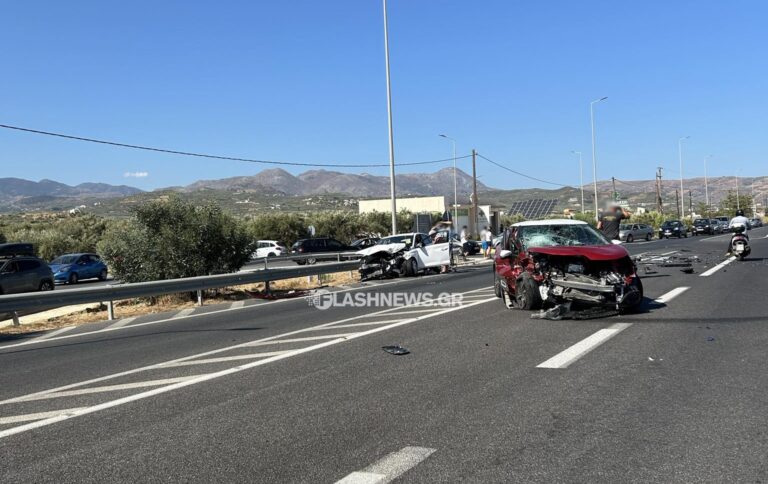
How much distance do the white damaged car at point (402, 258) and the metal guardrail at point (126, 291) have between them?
8.04ft

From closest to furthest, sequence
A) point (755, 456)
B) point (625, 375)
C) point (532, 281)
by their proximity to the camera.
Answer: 1. point (755, 456)
2. point (625, 375)
3. point (532, 281)

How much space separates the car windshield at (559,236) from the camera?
11.7m

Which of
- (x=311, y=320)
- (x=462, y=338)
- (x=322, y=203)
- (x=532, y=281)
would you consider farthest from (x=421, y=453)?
(x=322, y=203)

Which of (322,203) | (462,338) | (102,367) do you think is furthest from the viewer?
(322,203)

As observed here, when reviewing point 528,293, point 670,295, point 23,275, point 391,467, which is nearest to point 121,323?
point 528,293

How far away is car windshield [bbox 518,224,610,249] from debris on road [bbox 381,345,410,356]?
416 centimetres

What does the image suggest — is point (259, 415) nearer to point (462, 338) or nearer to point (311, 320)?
point (462, 338)

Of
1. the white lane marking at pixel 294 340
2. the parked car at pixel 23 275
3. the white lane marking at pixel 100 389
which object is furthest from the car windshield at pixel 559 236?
the parked car at pixel 23 275

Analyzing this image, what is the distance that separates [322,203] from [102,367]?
13036cm

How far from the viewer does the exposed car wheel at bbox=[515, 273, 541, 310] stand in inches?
436

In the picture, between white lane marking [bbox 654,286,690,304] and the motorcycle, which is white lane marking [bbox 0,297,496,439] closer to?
white lane marking [bbox 654,286,690,304]

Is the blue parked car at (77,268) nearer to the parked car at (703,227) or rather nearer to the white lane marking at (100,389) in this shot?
the white lane marking at (100,389)

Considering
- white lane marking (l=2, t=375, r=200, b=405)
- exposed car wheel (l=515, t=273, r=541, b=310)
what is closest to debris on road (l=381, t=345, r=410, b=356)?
white lane marking (l=2, t=375, r=200, b=405)

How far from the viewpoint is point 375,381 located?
6.72m
